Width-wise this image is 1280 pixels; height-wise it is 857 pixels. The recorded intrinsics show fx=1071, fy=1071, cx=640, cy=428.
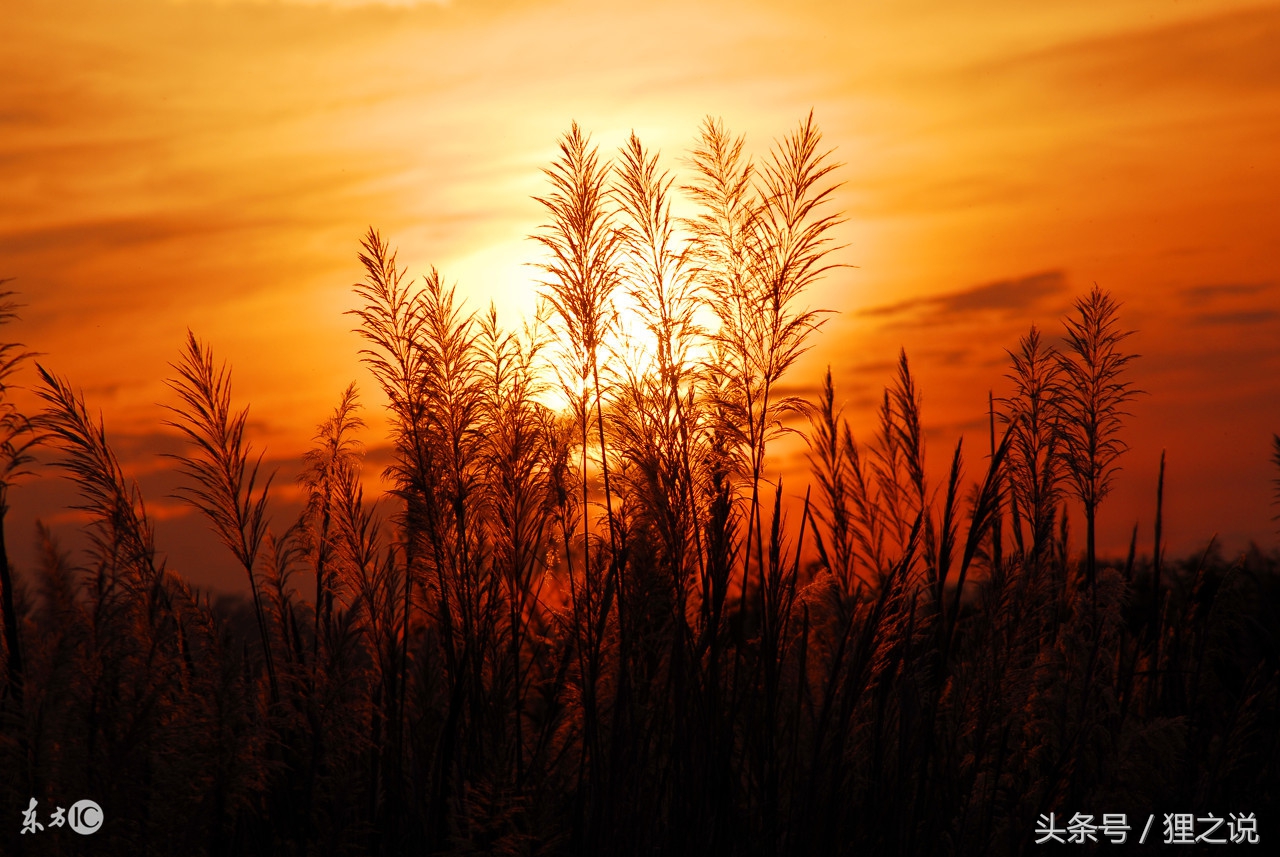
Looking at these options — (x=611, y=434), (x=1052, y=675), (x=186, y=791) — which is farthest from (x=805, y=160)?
(x=186, y=791)

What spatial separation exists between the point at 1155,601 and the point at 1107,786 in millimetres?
991

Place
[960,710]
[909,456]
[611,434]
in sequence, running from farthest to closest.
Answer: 1. [909,456]
2. [611,434]
3. [960,710]

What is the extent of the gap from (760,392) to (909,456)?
2.76ft

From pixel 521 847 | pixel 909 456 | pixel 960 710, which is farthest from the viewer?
pixel 909 456

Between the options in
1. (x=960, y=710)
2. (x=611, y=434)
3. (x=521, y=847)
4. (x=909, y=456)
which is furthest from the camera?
(x=909, y=456)

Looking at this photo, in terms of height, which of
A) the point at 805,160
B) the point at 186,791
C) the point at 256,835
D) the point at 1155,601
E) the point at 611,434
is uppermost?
the point at 805,160

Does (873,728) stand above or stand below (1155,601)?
below

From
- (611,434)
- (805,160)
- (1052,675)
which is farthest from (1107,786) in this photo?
(805,160)

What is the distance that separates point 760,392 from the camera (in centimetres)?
336

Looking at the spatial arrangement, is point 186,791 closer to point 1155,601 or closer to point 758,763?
point 758,763

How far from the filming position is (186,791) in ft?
8.94

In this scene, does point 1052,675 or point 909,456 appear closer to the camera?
point 1052,675

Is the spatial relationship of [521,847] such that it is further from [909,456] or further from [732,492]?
[909,456]

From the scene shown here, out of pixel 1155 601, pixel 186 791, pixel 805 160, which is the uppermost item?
pixel 805 160
